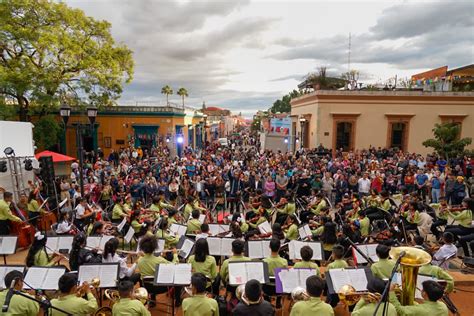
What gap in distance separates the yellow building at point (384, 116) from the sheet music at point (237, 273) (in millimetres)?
21011

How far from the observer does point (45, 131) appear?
23672 mm

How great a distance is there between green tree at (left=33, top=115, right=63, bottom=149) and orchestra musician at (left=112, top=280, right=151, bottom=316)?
905 inches

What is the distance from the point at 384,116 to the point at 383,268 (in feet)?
72.7

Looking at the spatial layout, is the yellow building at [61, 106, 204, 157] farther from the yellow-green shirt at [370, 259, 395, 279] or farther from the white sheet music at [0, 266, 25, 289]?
the yellow-green shirt at [370, 259, 395, 279]

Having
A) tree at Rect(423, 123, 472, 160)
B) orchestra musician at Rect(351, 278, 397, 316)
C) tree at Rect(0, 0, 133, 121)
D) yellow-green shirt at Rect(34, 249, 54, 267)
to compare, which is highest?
tree at Rect(0, 0, 133, 121)

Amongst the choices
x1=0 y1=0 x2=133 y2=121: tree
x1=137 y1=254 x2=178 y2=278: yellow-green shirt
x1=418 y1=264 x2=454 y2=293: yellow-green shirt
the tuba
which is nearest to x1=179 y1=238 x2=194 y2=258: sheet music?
x1=137 y1=254 x2=178 y2=278: yellow-green shirt

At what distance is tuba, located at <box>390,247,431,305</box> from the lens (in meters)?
4.60

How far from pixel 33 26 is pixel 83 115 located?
334 inches

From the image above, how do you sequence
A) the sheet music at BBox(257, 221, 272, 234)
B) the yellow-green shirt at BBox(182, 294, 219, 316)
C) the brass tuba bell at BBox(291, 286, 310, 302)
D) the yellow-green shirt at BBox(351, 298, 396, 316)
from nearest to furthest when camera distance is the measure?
the yellow-green shirt at BBox(351, 298, 396, 316) < the yellow-green shirt at BBox(182, 294, 219, 316) < the brass tuba bell at BBox(291, 286, 310, 302) < the sheet music at BBox(257, 221, 272, 234)

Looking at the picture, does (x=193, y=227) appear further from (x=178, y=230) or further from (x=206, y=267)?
(x=206, y=267)

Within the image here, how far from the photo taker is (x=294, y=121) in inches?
1336

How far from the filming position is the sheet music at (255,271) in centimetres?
536

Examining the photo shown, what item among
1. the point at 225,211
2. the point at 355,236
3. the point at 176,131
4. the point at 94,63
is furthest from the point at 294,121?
the point at 355,236

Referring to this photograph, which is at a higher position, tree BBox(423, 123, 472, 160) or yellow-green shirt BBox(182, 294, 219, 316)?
tree BBox(423, 123, 472, 160)
